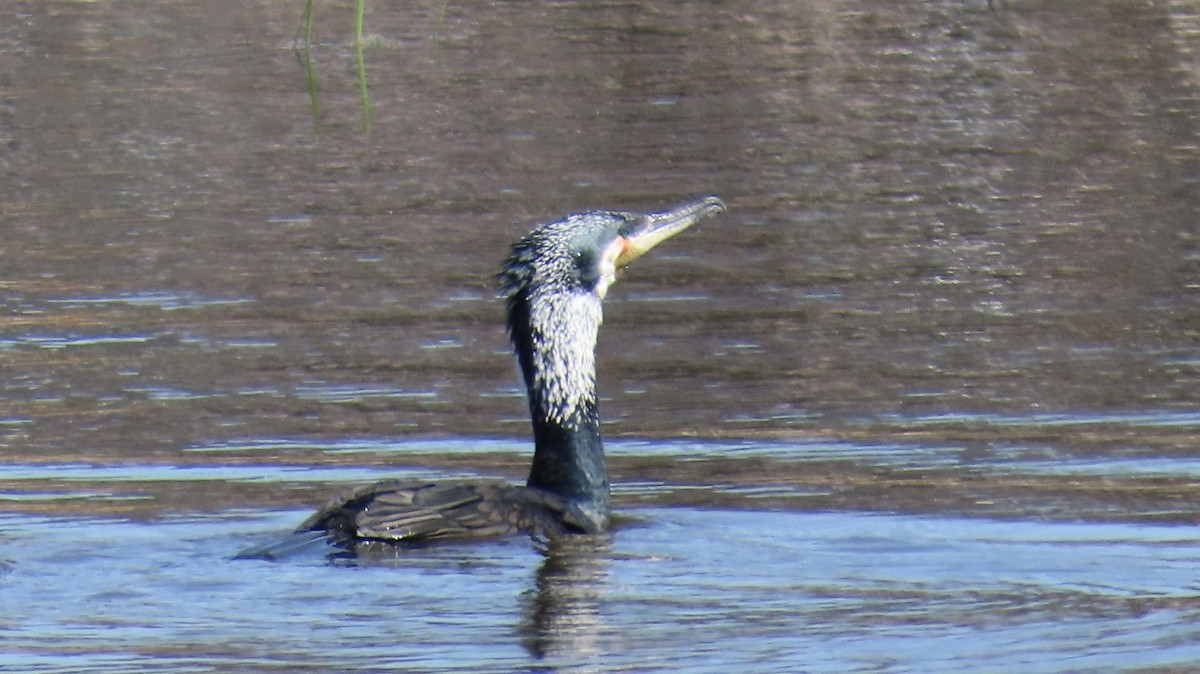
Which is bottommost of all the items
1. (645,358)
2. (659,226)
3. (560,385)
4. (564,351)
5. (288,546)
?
(288,546)

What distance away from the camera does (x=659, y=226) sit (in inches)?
420

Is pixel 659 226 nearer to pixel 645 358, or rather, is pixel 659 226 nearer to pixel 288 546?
pixel 288 546

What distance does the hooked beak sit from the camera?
34.6 ft

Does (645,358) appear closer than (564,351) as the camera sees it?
No

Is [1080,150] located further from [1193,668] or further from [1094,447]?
[1193,668]

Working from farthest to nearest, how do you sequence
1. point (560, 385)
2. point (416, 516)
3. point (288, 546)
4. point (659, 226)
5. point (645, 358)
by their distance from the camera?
point (645, 358)
point (659, 226)
point (560, 385)
point (416, 516)
point (288, 546)

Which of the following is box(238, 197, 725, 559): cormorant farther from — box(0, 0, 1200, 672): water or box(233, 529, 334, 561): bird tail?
box(233, 529, 334, 561): bird tail

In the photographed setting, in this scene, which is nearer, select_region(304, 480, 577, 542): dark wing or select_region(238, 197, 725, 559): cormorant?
select_region(304, 480, 577, 542): dark wing

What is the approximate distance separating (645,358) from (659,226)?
282 cm

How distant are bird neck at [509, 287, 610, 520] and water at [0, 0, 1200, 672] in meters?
0.41

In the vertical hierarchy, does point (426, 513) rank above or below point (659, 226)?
below

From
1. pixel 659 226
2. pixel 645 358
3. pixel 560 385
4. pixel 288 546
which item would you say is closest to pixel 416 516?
pixel 288 546

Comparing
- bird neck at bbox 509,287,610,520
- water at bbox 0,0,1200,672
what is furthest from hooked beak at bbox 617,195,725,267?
water at bbox 0,0,1200,672

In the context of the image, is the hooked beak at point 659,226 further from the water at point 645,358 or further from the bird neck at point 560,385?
the water at point 645,358
